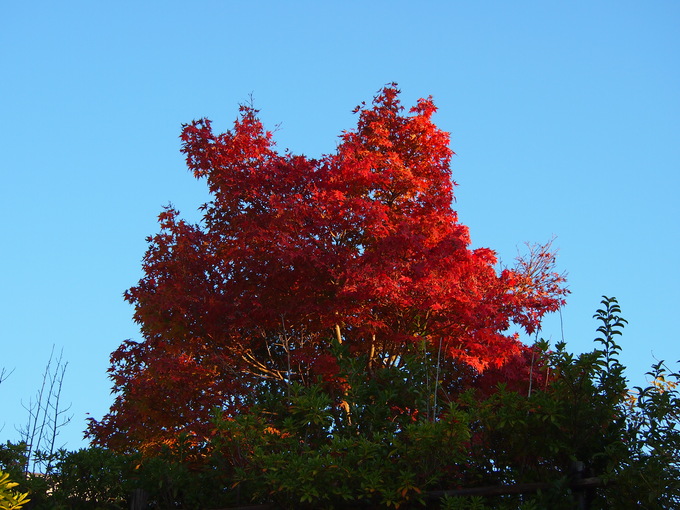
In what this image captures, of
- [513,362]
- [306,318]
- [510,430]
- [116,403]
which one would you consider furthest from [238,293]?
[510,430]

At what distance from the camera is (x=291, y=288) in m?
11.0

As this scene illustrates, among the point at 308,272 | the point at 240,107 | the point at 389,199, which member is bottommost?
the point at 308,272

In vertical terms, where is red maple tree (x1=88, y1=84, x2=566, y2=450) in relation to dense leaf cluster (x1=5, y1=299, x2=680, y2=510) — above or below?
above

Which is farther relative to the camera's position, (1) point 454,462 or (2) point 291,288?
(2) point 291,288

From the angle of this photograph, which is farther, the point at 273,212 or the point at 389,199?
the point at 389,199

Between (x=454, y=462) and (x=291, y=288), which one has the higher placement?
(x=291, y=288)

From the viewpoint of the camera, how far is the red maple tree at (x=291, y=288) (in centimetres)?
1031

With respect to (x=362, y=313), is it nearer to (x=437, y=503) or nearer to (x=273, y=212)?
(x=273, y=212)

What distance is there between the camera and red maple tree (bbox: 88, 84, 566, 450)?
1031 centimetres

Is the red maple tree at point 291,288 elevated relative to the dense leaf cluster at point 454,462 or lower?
elevated

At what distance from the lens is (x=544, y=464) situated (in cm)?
730

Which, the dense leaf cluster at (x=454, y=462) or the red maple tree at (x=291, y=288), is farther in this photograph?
the red maple tree at (x=291, y=288)

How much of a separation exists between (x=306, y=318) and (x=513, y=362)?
10.3 ft

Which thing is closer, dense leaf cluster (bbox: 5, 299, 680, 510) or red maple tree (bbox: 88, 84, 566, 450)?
dense leaf cluster (bbox: 5, 299, 680, 510)
